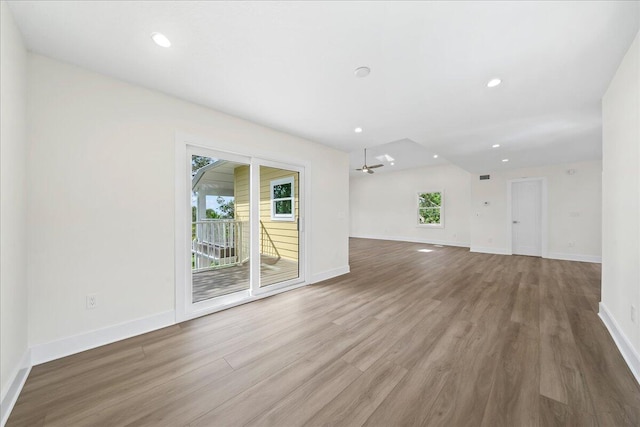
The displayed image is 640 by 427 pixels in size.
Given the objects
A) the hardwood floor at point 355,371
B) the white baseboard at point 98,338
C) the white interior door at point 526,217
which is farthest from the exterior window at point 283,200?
the white interior door at point 526,217

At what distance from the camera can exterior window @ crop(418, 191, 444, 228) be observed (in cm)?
878

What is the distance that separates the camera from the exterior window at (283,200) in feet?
13.2

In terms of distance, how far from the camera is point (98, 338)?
7.05 feet

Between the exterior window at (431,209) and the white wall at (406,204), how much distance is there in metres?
0.16

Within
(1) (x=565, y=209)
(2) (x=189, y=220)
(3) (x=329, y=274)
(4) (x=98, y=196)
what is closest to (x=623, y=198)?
(3) (x=329, y=274)

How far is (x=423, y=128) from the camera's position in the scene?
3635mm

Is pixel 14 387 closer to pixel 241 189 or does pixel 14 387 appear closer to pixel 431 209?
pixel 241 189

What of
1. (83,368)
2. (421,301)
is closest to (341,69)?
(421,301)

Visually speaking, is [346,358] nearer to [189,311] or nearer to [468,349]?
[468,349]

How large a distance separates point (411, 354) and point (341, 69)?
8.60ft

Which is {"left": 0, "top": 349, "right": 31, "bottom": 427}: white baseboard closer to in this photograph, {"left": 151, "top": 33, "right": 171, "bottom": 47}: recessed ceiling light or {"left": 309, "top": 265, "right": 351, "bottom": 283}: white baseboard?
{"left": 151, "top": 33, "right": 171, "bottom": 47}: recessed ceiling light

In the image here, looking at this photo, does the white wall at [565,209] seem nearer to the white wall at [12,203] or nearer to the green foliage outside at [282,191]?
the green foliage outside at [282,191]

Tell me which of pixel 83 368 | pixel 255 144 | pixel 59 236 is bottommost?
pixel 83 368

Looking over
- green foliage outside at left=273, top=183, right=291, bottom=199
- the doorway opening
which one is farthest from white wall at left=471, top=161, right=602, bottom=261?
green foliage outside at left=273, top=183, right=291, bottom=199
